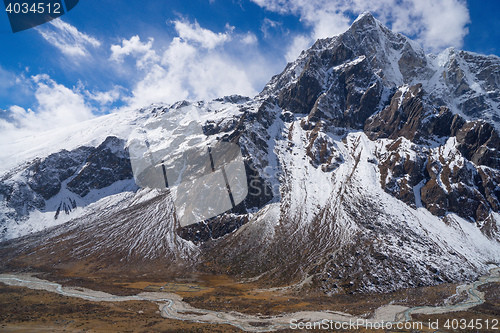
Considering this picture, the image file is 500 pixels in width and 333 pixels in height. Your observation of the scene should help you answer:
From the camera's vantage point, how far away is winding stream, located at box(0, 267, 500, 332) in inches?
1635

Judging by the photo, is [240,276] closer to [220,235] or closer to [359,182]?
[220,235]

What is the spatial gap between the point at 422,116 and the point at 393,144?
19.0 metres

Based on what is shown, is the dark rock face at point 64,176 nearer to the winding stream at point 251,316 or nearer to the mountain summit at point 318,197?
the mountain summit at point 318,197

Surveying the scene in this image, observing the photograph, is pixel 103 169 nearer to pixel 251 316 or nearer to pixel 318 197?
pixel 318 197

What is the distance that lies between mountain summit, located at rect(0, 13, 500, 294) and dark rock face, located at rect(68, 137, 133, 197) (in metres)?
0.77

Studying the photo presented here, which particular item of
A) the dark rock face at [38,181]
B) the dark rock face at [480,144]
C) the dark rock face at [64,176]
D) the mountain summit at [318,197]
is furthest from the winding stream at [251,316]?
the dark rock face at [38,181]

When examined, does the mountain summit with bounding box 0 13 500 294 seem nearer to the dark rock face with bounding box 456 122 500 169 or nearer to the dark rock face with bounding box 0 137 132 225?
the dark rock face with bounding box 456 122 500 169

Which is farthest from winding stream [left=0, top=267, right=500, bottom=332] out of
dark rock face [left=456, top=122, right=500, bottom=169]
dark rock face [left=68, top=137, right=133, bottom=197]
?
dark rock face [left=68, top=137, right=133, bottom=197]

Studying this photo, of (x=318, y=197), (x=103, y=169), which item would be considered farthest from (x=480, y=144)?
(x=103, y=169)

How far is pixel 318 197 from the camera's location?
106062 millimetres

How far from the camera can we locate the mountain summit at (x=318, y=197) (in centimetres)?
7488

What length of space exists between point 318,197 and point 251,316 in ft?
228

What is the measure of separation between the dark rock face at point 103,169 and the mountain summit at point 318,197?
0.77 metres

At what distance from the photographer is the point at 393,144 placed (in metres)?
118
